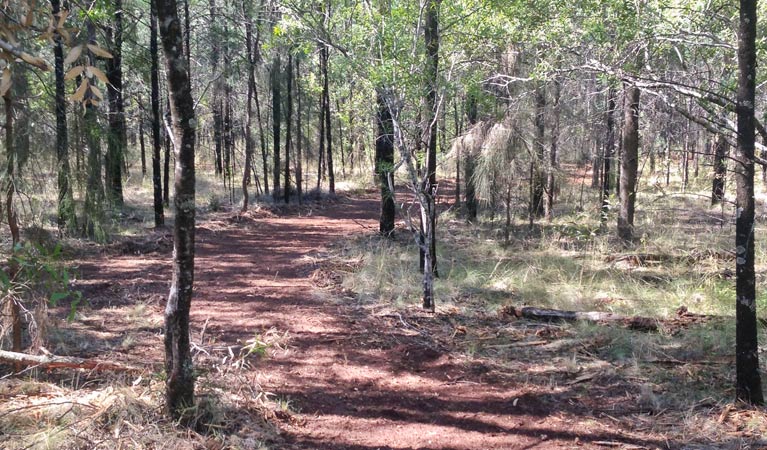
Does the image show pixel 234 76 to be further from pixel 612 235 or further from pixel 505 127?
pixel 612 235

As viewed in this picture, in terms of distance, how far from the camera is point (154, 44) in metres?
14.6

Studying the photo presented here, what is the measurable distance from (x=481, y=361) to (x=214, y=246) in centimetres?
941

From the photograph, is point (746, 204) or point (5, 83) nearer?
point (5, 83)

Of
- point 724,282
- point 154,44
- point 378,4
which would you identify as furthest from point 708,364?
point 154,44

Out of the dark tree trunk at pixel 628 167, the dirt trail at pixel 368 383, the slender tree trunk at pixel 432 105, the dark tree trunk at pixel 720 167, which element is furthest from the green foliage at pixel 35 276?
the dark tree trunk at pixel 628 167

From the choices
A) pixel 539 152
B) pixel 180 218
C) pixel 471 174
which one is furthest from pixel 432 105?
pixel 471 174

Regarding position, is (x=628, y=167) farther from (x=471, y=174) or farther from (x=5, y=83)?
(x=5, y=83)

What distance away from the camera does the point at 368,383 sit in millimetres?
5777

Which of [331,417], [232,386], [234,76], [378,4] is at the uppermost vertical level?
[234,76]

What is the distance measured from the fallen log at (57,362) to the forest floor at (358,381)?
11 centimetres

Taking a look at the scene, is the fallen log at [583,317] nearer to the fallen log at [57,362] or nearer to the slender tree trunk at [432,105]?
the slender tree trunk at [432,105]

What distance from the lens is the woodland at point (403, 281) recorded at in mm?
4168

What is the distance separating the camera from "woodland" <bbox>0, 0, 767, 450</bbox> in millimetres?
4168

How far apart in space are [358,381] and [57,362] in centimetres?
279
